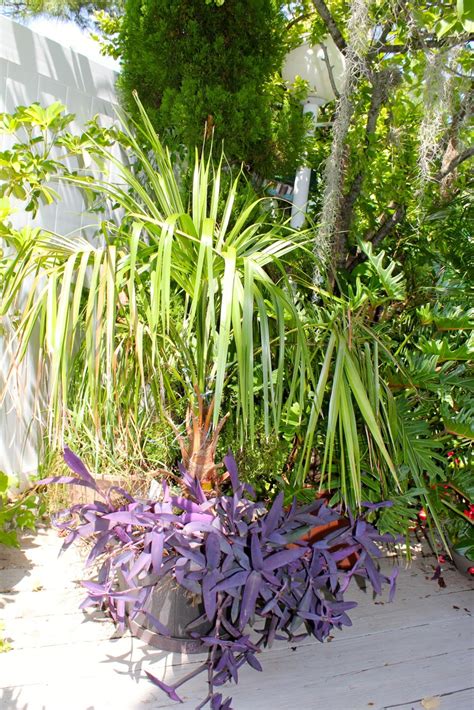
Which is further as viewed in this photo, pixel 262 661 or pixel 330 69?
pixel 330 69

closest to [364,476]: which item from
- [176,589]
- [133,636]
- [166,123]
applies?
[176,589]

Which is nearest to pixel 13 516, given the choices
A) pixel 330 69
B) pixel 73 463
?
pixel 73 463

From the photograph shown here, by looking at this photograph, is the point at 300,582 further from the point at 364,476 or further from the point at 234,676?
the point at 364,476

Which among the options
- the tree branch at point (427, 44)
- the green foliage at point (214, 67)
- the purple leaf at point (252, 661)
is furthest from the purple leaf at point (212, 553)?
the tree branch at point (427, 44)

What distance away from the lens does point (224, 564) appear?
1.64m

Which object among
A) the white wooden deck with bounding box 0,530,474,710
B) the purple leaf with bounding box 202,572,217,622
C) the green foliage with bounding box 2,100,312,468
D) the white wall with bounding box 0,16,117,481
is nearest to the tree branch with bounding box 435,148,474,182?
the green foliage with bounding box 2,100,312,468

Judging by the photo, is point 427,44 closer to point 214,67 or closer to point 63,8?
point 214,67

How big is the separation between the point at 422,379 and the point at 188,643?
108cm

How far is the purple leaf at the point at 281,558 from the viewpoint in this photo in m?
1.63

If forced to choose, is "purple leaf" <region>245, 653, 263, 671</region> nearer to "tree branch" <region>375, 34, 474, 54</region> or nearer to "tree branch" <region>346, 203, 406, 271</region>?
"tree branch" <region>346, 203, 406, 271</region>

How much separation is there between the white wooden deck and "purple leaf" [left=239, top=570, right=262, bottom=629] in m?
0.27

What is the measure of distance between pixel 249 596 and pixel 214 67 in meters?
1.96

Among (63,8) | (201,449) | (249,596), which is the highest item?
(63,8)

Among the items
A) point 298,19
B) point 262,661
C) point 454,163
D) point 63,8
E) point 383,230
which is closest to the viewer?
point 262,661
